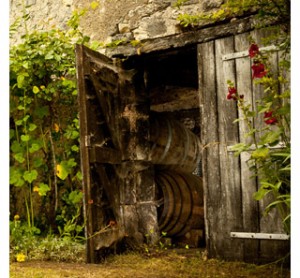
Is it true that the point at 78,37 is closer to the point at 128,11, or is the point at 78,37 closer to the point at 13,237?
the point at 128,11

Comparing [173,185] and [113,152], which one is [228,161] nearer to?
[113,152]

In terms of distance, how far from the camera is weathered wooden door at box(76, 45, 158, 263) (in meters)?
4.34

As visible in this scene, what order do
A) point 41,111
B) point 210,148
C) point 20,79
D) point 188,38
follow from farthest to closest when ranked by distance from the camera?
point 41,111 → point 20,79 → point 188,38 → point 210,148

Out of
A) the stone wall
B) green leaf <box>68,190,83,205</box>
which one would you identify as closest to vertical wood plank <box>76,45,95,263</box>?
the stone wall

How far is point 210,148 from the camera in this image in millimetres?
4414

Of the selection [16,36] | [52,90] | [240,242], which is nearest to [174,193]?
[240,242]

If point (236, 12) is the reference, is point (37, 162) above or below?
below

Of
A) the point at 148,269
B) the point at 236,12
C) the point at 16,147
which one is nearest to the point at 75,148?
the point at 16,147

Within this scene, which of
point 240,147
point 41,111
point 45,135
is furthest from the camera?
point 45,135

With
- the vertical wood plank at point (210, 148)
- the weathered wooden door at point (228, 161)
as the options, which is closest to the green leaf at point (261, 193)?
the weathered wooden door at point (228, 161)

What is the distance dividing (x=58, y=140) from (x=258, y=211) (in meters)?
2.60

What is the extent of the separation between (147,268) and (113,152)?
119 cm

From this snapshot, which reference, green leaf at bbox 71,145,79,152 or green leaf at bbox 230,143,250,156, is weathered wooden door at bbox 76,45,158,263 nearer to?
green leaf at bbox 71,145,79,152

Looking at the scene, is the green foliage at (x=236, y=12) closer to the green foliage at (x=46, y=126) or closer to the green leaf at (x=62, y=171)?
the green foliage at (x=46, y=126)
